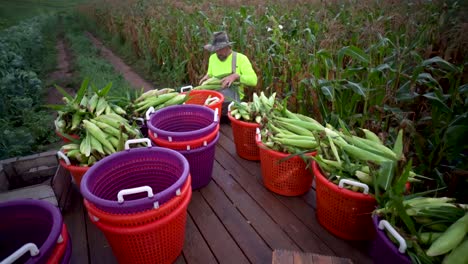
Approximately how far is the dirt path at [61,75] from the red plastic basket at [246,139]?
541 cm

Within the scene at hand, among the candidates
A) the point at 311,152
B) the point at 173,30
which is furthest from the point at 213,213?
the point at 173,30

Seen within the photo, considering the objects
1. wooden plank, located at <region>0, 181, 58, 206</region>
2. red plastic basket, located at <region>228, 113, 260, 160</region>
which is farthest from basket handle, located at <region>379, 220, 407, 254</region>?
wooden plank, located at <region>0, 181, 58, 206</region>

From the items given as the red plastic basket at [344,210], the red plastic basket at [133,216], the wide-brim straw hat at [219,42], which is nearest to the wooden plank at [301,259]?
the red plastic basket at [344,210]

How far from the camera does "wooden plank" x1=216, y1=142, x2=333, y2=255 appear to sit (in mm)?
2335

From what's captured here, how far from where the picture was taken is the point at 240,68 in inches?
166

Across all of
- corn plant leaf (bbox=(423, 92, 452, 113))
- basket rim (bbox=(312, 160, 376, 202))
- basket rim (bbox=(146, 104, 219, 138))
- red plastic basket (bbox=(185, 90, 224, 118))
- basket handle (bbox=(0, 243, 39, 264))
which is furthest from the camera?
red plastic basket (bbox=(185, 90, 224, 118))

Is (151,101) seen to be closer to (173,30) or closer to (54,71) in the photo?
(173,30)

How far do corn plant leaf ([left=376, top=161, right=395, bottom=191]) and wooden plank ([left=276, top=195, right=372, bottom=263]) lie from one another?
0.70m

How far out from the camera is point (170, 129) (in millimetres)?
3215

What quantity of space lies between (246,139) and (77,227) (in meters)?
1.99

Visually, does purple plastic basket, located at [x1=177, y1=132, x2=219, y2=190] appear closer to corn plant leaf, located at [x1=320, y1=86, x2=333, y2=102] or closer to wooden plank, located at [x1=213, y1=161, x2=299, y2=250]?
wooden plank, located at [x1=213, y1=161, x2=299, y2=250]

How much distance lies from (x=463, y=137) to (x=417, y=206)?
751mm

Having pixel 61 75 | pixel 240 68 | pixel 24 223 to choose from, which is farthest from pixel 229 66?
pixel 61 75

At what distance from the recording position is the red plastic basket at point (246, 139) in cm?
324
